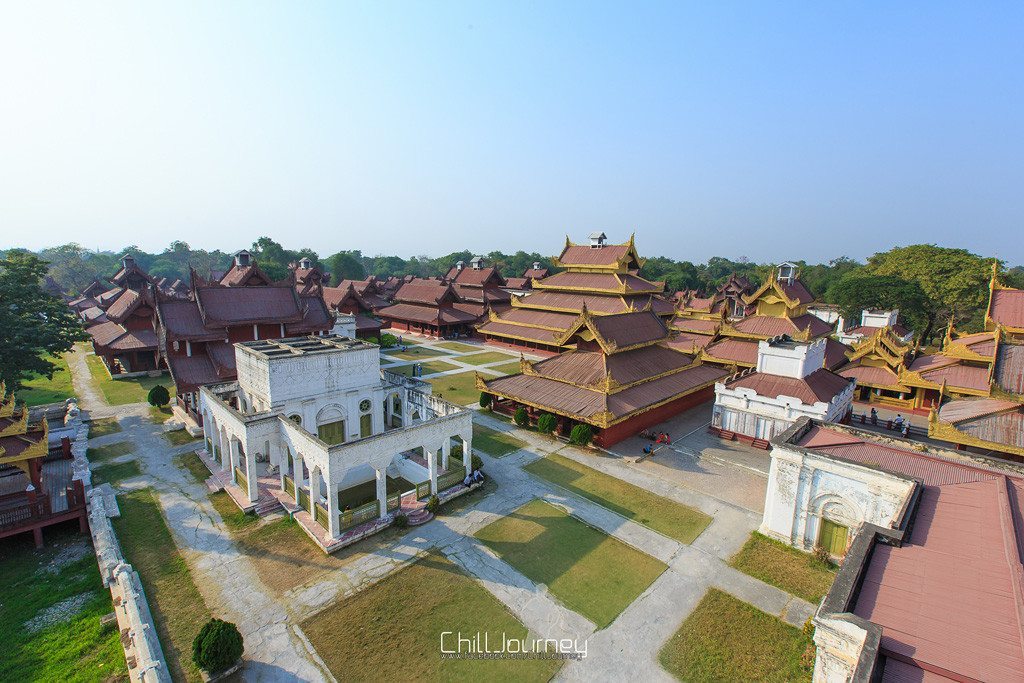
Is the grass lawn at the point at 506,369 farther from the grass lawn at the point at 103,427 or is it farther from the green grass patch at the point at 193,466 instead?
the grass lawn at the point at 103,427

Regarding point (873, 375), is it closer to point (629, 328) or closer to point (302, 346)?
point (629, 328)

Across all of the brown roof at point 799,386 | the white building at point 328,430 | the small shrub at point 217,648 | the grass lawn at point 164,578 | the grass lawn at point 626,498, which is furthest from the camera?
the brown roof at point 799,386

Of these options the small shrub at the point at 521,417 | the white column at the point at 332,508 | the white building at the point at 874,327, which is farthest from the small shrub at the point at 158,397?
the white building at the point at 874,327

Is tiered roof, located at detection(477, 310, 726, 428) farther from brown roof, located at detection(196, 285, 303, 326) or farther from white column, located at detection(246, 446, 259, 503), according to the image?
brown roof, located at detection(196, 285, 303, 326)

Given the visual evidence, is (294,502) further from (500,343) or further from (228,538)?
(500,343)

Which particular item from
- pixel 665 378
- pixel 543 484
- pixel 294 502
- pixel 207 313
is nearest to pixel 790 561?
pixel 543 484

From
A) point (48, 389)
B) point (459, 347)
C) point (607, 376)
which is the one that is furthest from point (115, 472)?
point (459, 347)
